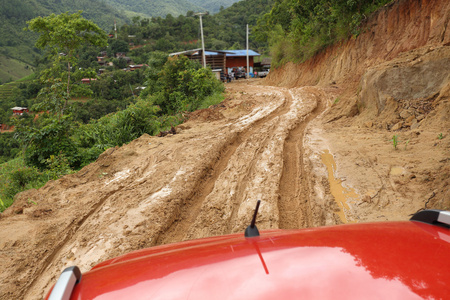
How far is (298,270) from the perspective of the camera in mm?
1123

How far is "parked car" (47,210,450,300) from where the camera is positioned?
39.5 inches

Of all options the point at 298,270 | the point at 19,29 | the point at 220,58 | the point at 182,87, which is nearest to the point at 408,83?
the point at 298,270

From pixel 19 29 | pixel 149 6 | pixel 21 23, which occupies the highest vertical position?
pixel 149 6

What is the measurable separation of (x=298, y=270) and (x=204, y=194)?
3676 millimetres

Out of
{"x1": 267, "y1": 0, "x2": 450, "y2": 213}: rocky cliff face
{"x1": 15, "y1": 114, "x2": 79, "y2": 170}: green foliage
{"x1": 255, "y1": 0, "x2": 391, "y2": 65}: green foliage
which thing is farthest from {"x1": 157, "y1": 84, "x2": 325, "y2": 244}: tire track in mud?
{"x1": 255, "y1": 0, "x2": 391, "y2": 65}: green foliage

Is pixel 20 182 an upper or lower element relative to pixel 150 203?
lower

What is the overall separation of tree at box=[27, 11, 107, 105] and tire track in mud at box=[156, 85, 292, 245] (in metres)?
10.5

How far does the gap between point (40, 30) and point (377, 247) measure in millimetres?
17766

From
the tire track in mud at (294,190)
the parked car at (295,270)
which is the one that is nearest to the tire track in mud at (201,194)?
the tire track in mud at (294,190)

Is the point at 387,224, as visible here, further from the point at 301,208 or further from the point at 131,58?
the point at 131,58

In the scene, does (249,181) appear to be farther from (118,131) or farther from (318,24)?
(318,24)

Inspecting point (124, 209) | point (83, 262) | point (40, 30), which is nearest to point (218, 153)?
point (124, 209)

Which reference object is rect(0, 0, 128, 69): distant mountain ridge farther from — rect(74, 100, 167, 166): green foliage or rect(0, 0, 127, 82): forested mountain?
rect(74, 100, 167, 166): green foliage

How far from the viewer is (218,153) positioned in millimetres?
6273
